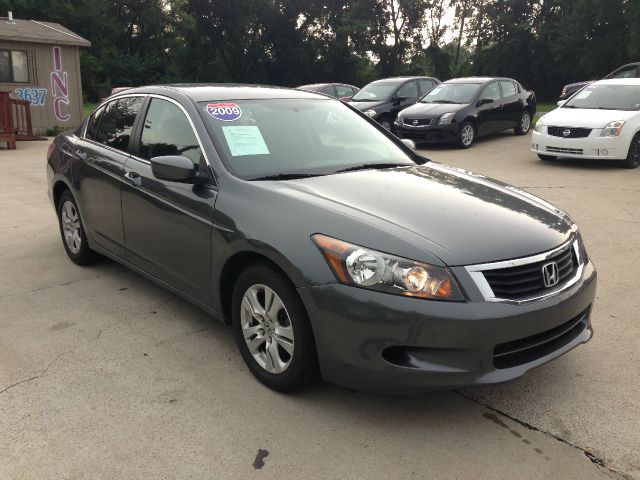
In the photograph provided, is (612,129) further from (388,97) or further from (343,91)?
(343,91)

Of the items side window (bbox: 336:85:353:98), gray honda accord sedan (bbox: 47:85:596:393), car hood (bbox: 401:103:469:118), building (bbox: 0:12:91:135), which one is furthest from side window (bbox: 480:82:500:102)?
building (bbox: 0:12:91:135)

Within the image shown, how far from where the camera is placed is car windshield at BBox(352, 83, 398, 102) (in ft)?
51.0

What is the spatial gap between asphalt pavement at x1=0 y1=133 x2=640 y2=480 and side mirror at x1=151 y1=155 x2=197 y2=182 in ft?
3.42

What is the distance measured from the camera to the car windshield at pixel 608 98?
34.2ft

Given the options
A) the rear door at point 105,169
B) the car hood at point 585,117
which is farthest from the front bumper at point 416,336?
the car hood at point 585,117

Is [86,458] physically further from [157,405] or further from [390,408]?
[390,408]

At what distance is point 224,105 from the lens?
3.89 m

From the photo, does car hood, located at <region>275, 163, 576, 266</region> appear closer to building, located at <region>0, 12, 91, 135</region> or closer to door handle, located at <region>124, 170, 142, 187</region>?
door handle, located at <region>124, 170, 142, 187</region>

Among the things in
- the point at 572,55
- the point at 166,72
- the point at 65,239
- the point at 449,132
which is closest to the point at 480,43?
the point at 572,55

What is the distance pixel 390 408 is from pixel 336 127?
2044 millimetres

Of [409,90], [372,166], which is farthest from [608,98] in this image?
[372,166]

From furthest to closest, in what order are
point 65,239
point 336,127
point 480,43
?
point 480,43 < point 65,239 < point 336,127

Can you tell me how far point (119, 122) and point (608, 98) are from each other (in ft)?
30.2

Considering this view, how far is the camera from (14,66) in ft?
56.9
